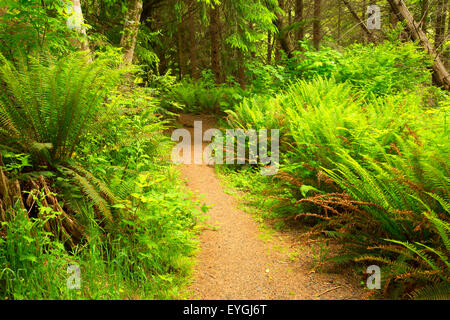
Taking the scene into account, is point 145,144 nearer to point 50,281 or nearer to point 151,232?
point 151,232

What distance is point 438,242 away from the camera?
6.91ft

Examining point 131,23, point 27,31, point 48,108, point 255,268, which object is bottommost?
point 255,268

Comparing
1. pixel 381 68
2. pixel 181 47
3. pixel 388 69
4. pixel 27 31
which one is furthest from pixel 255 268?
pixel 181 47

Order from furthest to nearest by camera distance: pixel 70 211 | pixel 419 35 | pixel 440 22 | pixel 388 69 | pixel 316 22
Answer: pixel 316 22
pixel 440 22
pixel 419 35
pixel 388 69
pixel 70 211

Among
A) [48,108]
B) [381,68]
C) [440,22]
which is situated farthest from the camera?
[440,22]

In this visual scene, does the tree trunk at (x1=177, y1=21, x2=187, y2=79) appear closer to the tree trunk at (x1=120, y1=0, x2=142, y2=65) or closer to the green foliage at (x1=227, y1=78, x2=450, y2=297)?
the tree trunk at (x1=120, y1=0, x2=142, y2=65)

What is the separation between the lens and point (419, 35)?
7.26 meters

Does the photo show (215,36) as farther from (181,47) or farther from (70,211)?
(70,211)

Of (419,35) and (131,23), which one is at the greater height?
(419,35)

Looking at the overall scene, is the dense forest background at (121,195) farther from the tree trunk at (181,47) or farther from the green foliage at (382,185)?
the tree trunk at (181,47)

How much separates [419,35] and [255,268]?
25.3ft

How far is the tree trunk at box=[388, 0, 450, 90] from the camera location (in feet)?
23.3

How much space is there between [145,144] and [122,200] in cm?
199

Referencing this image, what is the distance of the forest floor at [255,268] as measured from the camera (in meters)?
2.20
